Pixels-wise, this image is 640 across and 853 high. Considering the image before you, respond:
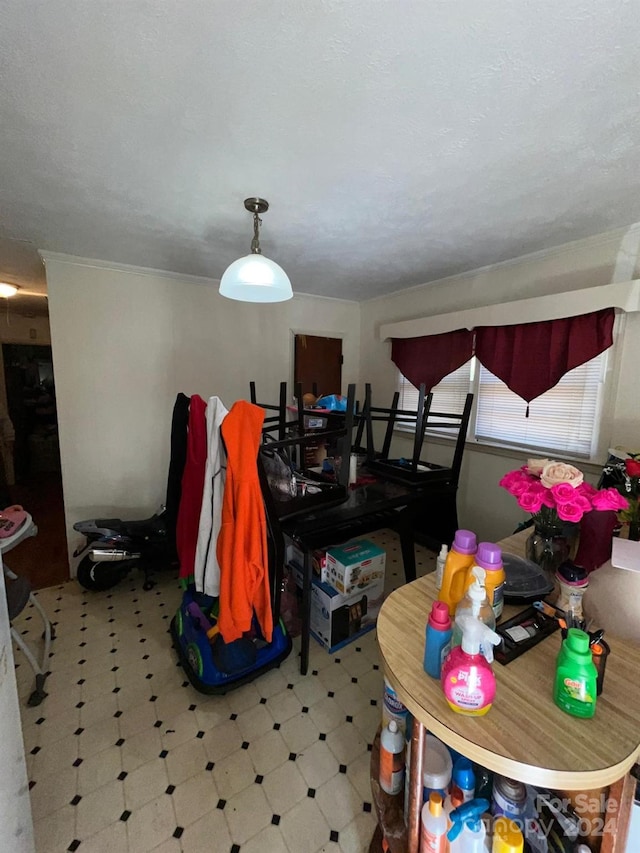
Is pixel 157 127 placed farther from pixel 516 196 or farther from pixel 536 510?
pixel 536 510

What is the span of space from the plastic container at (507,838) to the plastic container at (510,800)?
0.03 m

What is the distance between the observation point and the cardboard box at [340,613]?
1849 millimetres

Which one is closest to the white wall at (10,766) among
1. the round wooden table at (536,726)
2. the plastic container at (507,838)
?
the round wooden table at (536,726)

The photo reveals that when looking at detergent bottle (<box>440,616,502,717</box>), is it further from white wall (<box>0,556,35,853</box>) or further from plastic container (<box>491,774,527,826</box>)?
white wall (<box>0,556,35,853</box>)

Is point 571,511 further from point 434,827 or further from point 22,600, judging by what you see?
point 22,600

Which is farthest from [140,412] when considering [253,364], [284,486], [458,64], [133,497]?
[458,64]

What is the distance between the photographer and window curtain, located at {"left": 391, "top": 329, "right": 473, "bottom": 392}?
2.77m

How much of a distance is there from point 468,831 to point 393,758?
0.28 m

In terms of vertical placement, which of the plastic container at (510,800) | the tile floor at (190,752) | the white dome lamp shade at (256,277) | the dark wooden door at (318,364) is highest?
the white dome lamp shade at (256,277)

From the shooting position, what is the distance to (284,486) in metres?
1.79

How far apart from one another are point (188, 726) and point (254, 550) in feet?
2.79

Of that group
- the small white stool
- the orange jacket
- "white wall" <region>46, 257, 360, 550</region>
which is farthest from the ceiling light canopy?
the orange jacket

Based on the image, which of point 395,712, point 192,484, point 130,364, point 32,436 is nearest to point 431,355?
point 192,484

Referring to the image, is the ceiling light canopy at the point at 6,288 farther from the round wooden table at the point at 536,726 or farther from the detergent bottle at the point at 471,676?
the detergent bottle at the point at 471,676
